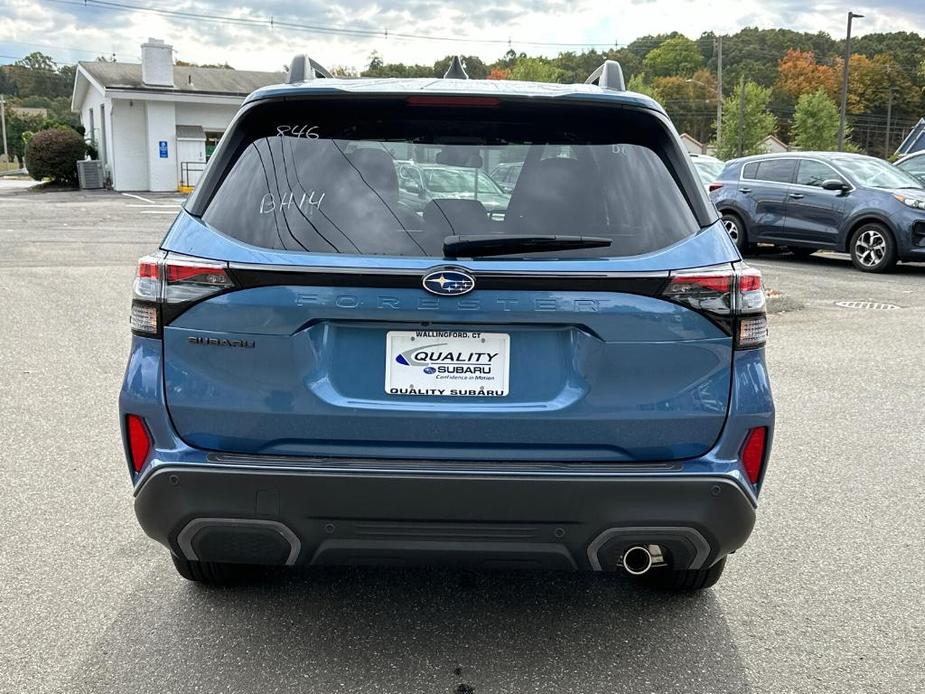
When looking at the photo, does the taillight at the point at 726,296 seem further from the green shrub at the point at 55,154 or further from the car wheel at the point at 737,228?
the green shrub at the point at 55,154

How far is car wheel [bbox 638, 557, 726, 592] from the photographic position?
3.46 metres

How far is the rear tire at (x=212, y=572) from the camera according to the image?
346 centimetres

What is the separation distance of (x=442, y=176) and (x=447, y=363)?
64 cm

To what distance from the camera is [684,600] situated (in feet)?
11.7

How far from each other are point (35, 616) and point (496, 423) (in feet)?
6.34

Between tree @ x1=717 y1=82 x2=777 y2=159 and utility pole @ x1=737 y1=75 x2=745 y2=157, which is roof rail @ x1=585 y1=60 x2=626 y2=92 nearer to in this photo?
utility pole @ x1=737 y1=75 x2=745 y2=157

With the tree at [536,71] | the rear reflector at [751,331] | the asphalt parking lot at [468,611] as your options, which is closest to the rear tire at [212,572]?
the asphalt parking lot at [468,611]

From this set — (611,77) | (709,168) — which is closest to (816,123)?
(709,168)

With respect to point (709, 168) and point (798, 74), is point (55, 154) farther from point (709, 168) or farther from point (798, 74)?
point (798, 74)

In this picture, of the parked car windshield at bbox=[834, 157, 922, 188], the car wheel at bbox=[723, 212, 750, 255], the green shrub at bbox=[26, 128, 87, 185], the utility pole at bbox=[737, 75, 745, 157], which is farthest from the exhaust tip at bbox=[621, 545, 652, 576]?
the utility pole at bbox=[737, 75, 745, 157]

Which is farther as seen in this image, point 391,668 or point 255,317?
point 391,668

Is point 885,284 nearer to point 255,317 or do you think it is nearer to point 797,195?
point 797,195

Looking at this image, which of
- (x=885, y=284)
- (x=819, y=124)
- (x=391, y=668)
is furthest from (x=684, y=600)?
(x=819, y=124)

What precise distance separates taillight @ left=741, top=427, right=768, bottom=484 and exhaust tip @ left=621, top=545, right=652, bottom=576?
15.6 inches
